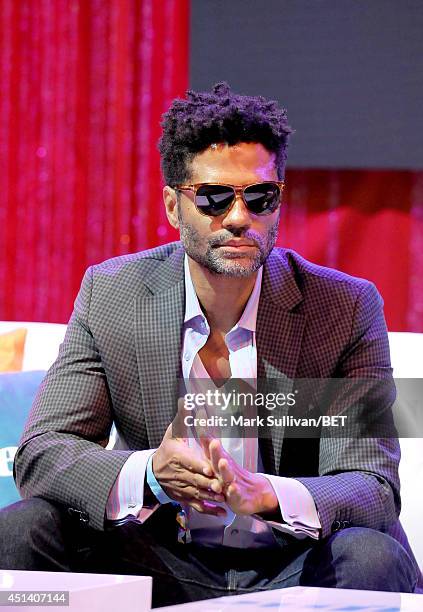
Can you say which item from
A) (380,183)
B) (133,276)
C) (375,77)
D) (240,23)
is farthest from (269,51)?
(133,276)

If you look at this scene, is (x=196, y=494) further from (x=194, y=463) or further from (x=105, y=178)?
(x=105, y=178)

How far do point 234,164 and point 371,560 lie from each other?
0.74 meters

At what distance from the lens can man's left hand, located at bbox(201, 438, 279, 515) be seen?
155 cm

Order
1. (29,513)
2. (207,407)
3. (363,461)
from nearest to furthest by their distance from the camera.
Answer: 1. (29,513)
2. (363,461)
3. (207,407)

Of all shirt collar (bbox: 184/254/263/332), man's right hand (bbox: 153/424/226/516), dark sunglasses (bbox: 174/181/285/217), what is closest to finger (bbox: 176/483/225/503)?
man's right hand (bbox: 153/424/226/516)

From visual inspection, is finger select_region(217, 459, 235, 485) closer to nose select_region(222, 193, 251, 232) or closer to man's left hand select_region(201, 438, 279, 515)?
man's left hand select_region(201, 438, 279, 515)

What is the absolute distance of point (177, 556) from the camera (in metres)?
1.79

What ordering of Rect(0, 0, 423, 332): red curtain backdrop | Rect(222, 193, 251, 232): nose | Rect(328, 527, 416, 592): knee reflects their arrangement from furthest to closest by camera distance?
Rect(0, 0, 423, 332): red curtain backdrop, Rect(222, 193, 251, 232): nose, Rect(328, 527, 416, 592): knee

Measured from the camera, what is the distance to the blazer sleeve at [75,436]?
5.54ft

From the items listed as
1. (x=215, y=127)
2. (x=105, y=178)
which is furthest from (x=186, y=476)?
(x=105, y=178)

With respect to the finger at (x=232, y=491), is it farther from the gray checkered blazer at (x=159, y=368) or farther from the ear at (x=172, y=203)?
the ear at (x=172, y=203)

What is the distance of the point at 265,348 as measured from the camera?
6.10ft

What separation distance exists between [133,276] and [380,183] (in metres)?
1.52

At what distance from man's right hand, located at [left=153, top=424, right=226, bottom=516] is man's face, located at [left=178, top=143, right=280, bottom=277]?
35 centimetres
